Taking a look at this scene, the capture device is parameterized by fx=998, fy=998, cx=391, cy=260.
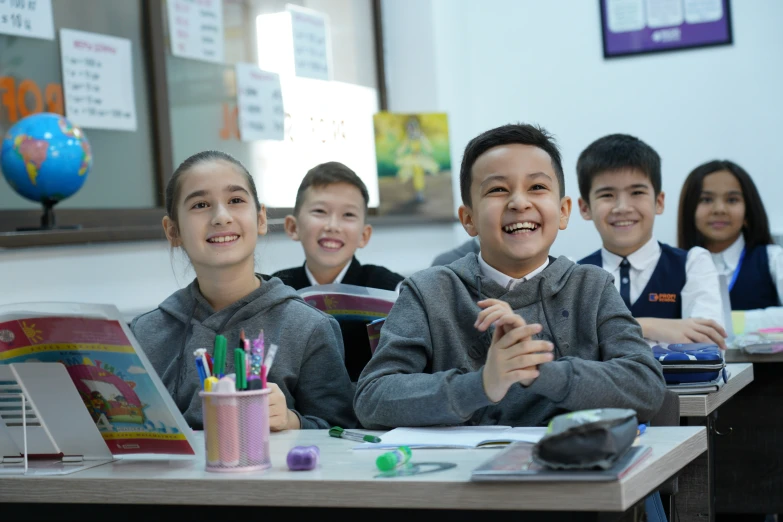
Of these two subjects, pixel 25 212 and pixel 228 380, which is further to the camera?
pixel 25 212

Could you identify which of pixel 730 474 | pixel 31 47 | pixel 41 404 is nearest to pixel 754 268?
pixel 730 474

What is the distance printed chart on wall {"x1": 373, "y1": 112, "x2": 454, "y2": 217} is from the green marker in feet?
10.9

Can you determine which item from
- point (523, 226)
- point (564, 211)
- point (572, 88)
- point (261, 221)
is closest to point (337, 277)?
point (261, 221)

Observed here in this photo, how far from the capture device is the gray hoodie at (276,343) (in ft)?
5.90

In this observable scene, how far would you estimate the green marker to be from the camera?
116cm

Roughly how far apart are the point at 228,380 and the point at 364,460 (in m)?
0.20

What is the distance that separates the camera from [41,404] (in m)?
1.40

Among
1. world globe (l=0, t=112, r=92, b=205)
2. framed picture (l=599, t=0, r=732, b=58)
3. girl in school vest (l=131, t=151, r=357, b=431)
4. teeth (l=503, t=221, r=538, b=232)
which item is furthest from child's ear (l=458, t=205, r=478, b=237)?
framed picture (l=599, t=0, r=732, b=58)

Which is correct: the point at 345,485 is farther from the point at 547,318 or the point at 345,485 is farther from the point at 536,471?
the point at 547,318

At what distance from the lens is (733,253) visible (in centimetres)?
366

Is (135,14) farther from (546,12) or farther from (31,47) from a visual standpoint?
(546,12)

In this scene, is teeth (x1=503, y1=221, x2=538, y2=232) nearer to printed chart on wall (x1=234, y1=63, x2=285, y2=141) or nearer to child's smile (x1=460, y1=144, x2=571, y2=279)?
child's smile (x1=460, y1=144, x2=571, y2=279)

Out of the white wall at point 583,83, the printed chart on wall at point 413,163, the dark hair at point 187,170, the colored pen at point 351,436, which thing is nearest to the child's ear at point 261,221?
the dark hair at point 187,170

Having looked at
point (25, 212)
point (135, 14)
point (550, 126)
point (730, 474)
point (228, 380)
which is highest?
point (135, 14)
